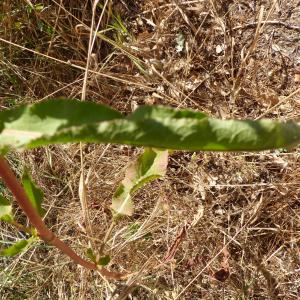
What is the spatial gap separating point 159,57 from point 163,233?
0.76 m

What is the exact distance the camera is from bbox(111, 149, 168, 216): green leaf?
1.57 meters

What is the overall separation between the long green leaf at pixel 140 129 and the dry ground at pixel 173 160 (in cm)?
119

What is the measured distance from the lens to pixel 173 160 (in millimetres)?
2160

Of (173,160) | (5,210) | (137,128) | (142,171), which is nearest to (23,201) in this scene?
(5,210)

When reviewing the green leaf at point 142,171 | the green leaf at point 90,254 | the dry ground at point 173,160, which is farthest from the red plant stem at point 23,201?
the dry ground at point 173,160

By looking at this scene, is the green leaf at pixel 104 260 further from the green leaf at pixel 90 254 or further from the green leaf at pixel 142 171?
the green leaf at pixel 142 171

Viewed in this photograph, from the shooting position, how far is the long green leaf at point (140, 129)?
0.66 meters

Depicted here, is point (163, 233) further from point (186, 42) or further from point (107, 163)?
point (186, 42)

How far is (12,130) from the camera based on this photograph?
0.76 metres

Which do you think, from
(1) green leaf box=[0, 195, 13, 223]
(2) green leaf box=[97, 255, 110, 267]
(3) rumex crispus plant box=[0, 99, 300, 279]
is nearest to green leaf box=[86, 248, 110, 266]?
(2) green leaf box=[97, 255, 110, 267]

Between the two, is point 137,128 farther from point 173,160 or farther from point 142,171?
point 173,160

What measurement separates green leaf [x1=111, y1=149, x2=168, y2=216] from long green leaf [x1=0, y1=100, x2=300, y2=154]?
81 centimetres

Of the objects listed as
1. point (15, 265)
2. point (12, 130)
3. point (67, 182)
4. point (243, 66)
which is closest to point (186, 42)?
point (243, 66)

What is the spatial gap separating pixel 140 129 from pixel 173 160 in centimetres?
151
